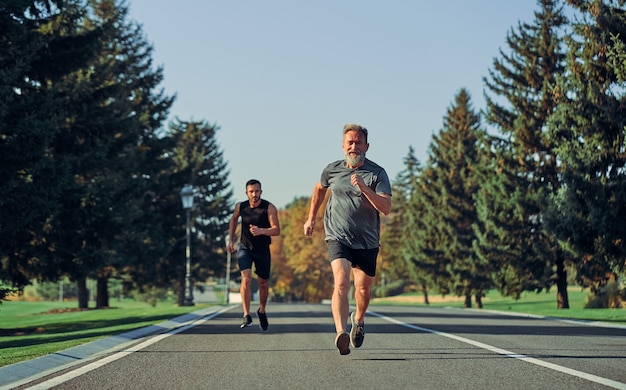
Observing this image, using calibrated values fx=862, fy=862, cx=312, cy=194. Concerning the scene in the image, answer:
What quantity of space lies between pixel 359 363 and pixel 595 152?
57.8 ft

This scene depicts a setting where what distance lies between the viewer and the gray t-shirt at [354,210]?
9.12 meters

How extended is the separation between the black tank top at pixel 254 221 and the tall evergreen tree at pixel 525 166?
24.5 m

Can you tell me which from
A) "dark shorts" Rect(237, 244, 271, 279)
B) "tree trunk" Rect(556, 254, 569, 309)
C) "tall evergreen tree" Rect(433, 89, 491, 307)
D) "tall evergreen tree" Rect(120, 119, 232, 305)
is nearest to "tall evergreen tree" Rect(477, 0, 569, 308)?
"tree trunk" Rect(556, 254, 569, 309)

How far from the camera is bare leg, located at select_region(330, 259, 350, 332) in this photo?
8.91 m

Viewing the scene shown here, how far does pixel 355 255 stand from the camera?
9.25m

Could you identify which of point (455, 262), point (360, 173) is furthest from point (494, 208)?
point (360, 173)

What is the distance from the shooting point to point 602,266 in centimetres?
3150

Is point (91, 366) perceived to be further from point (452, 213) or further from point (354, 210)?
point (452, 213)

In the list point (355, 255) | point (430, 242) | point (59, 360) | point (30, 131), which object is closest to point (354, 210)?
point (355, 255)

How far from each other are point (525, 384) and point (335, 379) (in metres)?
1.65

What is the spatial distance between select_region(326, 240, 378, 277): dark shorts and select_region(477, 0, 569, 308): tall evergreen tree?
28.4 metres

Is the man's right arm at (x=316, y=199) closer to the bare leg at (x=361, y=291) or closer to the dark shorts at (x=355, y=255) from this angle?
the dark shorts at (x=355, y=255)

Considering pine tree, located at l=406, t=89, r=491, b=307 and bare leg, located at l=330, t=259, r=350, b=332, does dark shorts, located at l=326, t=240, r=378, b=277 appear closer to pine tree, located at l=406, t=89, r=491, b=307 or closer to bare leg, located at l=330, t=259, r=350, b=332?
bare leg, located at l=330, t=259, r=350, b=332

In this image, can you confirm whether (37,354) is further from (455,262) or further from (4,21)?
(455,262)
